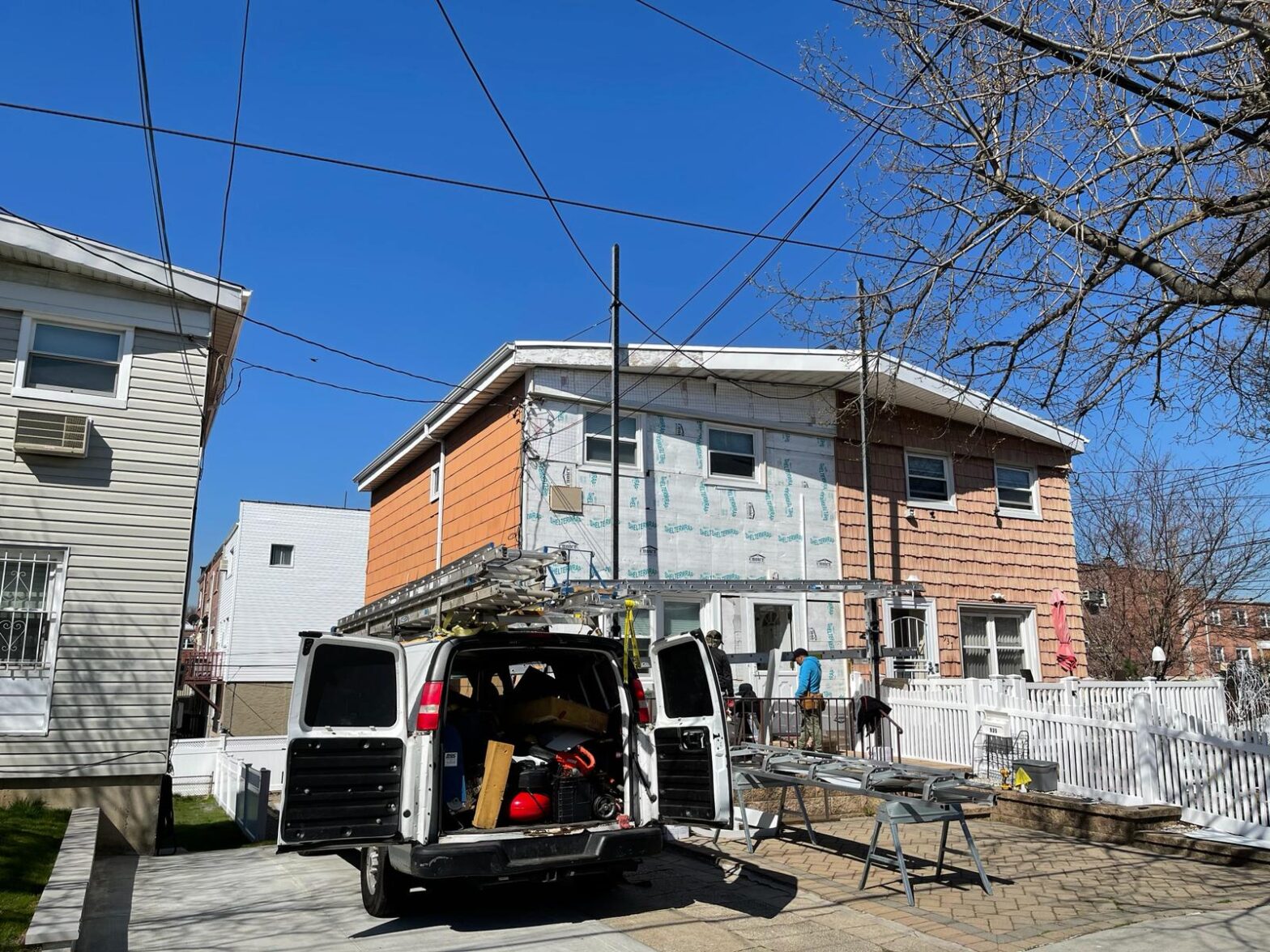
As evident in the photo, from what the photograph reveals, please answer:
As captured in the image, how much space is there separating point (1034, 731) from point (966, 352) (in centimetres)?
609

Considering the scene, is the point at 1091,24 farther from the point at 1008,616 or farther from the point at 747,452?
the point at 1008,616

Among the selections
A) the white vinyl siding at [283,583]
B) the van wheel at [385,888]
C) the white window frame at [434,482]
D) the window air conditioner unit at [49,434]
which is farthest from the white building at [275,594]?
the van wheel at [385,888]

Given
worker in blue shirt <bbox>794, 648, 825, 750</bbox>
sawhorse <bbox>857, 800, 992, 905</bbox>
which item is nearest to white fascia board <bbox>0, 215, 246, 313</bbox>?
worker in blue shirt <bbox>794, 648, 825, 750</bbox>

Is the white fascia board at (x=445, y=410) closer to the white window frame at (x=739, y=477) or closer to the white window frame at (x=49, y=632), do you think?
the white window frame at (x=739, y=477)

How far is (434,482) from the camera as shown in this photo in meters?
17.7

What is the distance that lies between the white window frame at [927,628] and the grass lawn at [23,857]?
38.7 feet

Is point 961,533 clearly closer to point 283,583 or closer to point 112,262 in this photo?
point 112,262

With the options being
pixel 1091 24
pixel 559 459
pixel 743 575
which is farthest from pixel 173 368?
pixel 1091 24

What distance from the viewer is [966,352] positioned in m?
7.30

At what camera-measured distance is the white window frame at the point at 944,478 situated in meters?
17.3

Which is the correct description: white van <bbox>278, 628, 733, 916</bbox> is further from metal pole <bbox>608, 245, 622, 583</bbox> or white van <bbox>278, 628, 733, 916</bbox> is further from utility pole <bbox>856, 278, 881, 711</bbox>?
metal pole <bbox>608, 245, 622, 583</bbox>

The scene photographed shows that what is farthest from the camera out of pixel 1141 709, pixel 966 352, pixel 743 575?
pixel 743 575

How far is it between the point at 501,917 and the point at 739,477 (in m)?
9.89

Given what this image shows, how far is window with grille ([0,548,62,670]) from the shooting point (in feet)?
32.9
